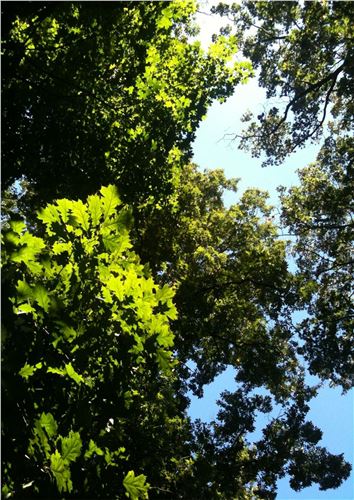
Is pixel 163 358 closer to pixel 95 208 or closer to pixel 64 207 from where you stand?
pixel 95 208

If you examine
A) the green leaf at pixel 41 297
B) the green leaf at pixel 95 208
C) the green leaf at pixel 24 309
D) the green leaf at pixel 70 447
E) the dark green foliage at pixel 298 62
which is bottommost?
the green leaf at pixel 70 447

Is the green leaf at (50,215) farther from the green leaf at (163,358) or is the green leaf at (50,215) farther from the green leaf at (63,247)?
the green leaf at (163,358)

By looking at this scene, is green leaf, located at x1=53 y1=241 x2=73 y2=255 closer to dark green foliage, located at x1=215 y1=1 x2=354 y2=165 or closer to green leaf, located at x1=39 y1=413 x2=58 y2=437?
green leaf, located at x1=39 y1=413 x2=58 y2=437

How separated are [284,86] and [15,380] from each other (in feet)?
44.4

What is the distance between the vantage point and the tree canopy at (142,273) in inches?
148

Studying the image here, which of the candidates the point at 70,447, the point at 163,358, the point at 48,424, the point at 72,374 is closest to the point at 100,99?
the point at 163,358

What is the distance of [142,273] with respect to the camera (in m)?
4.66

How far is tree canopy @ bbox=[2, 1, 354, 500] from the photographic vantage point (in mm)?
3771

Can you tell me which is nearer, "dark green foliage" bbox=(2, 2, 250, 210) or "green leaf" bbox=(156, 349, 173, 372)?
"green leaf" bbox=(156, 349, 173, 372)

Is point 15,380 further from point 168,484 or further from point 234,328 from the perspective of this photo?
point 234,328

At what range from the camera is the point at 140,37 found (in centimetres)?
728

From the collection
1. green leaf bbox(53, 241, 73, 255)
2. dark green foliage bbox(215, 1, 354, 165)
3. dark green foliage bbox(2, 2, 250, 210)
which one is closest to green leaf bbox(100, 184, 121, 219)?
green leaf bbox(53, 241, 73, 255)

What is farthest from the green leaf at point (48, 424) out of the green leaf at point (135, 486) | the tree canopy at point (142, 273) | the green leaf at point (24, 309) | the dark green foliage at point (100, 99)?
the dark green foliage at point (100, 99)

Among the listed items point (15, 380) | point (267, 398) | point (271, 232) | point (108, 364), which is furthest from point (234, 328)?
point (15, 380)
